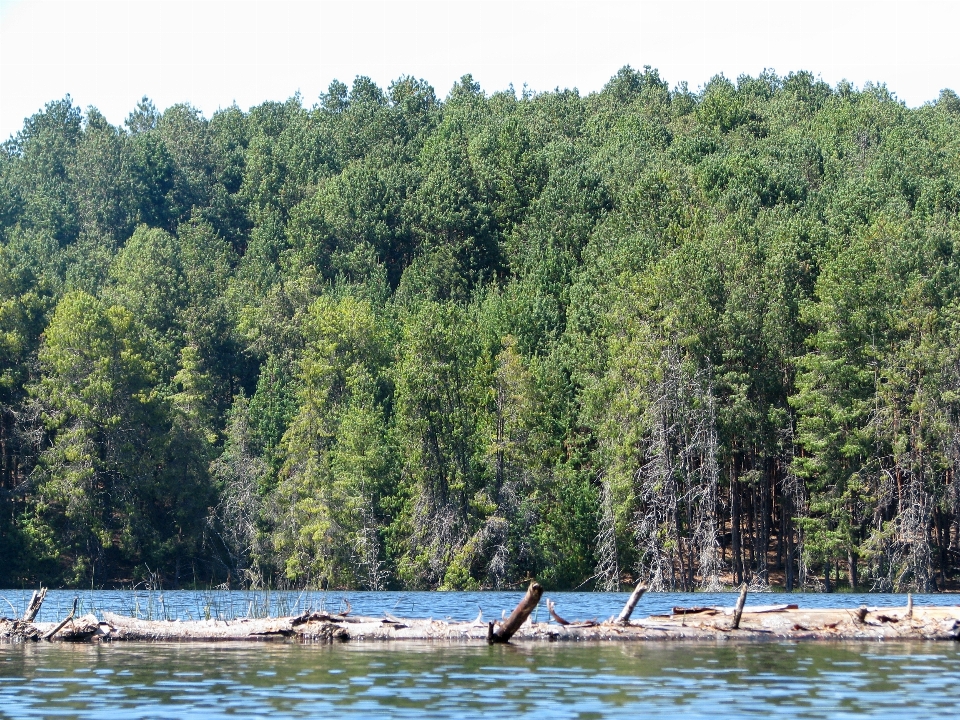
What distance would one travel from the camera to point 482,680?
93.2 feet

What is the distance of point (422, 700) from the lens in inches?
1004

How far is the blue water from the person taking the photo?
169 feet

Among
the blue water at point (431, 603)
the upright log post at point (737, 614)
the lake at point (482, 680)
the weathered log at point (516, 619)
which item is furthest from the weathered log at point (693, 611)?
the blue water at point (431, 603)

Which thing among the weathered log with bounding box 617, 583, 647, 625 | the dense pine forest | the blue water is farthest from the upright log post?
the dense pine forest

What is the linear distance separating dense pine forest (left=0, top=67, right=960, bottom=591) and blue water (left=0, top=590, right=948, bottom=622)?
601 cm

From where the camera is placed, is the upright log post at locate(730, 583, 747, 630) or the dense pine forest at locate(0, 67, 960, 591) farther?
the dense pine forest at locate(0, 67, 960, 591)

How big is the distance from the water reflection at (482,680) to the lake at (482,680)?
4 cm

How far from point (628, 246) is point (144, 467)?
97.8 feet

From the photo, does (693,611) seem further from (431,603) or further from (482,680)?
(431,603)

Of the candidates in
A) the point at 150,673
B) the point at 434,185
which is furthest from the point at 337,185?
the point at 150,673

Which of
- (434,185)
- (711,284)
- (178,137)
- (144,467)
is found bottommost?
(144,467)

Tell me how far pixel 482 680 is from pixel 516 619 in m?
8.00

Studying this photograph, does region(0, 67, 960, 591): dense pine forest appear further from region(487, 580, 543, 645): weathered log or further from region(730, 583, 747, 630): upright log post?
region(487, 580, 543, 645): weathered log

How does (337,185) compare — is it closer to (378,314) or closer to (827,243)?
(378,314)
